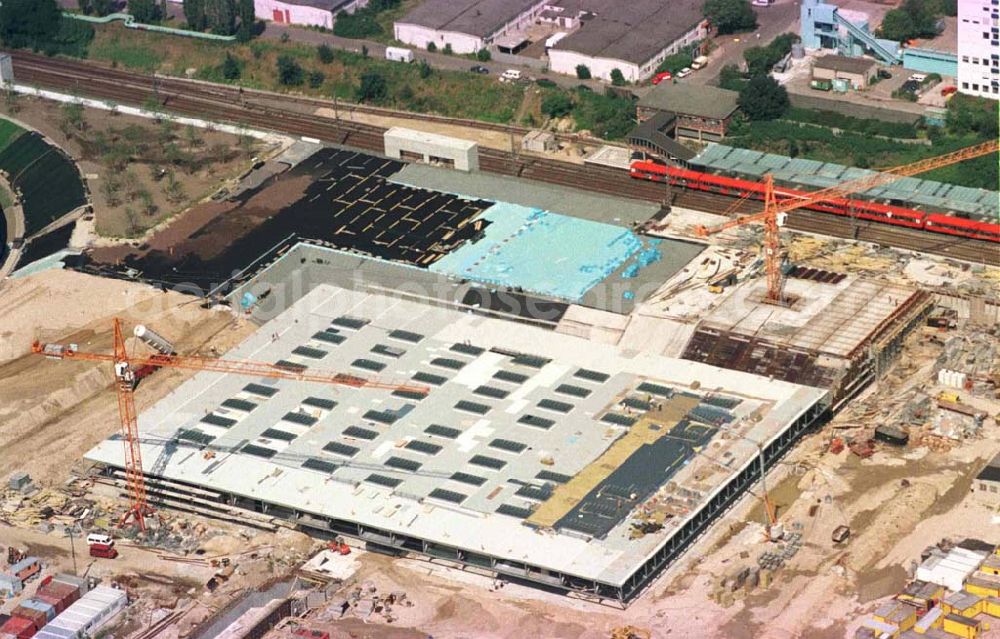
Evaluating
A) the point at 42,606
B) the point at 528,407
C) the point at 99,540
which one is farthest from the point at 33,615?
the point at 528,407

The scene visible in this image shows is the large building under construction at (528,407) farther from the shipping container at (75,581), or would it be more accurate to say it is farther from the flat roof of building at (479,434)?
the shipping container at (75,581)

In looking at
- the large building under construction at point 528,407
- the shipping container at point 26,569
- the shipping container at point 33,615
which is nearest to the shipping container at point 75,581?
the shipping container at point 26,569

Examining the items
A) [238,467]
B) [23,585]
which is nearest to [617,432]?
[238,467]

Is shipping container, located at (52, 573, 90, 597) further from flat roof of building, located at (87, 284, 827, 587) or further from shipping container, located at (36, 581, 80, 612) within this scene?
flat roof of building, located at (87, 284, 827, 587)

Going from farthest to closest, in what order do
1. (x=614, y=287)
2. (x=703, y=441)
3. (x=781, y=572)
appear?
(x=614, y=287) < (x=703, y=441) < (x=781, y=572)

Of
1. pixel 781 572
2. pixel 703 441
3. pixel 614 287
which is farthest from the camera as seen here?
pixel 614 287

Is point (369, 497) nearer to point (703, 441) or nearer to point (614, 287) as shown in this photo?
point (703, 441)
